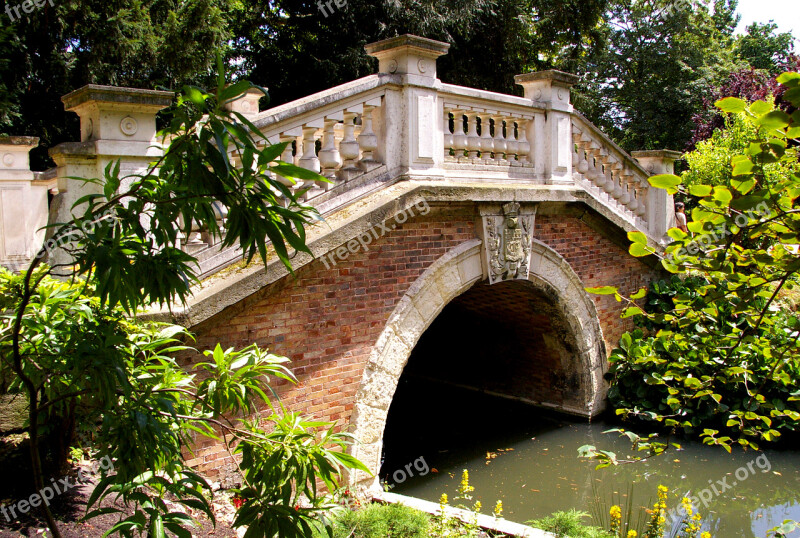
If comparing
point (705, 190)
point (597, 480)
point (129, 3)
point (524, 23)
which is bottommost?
point (597, 480)

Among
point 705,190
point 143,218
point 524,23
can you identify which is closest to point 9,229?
point 143,218

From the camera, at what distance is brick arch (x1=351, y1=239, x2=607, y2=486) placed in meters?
5.89

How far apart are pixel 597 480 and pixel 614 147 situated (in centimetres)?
409

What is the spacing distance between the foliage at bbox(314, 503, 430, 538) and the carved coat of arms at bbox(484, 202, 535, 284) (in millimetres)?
2700

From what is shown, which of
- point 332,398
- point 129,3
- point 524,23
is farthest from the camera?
point 524,23

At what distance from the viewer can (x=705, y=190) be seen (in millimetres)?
2006

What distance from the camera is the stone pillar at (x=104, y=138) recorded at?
14.0 feet

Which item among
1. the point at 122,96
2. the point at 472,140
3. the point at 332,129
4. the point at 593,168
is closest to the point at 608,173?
the point at 593,168

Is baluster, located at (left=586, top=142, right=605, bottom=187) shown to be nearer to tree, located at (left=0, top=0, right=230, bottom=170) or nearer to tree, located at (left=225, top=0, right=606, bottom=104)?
tree, located at (left=225, top=0, right=606, bottom=104)

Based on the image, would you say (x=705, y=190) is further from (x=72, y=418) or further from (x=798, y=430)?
(x=798, y=430)

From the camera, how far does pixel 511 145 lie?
7.35 meters

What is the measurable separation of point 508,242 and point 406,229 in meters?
1.36

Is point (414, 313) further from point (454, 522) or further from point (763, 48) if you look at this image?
point (763, 48)

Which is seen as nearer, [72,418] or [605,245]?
[72,418]
